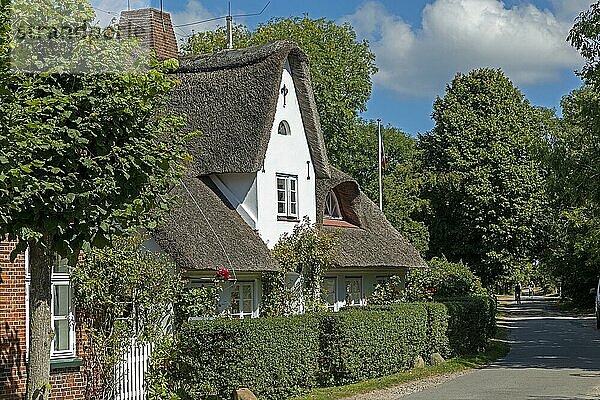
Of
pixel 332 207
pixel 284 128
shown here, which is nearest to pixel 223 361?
pixel 284 128

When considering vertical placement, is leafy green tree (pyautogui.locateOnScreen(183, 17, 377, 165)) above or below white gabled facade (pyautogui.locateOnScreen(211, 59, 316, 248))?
above

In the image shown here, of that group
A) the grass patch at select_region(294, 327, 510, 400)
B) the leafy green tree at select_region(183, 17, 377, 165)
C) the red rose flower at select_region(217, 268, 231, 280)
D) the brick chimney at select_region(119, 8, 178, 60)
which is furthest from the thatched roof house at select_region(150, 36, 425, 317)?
the leafy green tree at select_region(183, 17, 377, 165)

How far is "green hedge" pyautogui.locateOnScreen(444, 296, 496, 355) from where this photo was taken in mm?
28578

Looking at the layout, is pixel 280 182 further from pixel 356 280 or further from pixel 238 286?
pixel 356 280

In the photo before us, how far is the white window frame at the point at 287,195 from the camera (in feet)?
91.2

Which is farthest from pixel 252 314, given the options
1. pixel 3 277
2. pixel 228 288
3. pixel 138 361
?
pixel 3 277

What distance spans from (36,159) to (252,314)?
576 inches

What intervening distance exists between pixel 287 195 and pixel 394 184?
30.9 meters

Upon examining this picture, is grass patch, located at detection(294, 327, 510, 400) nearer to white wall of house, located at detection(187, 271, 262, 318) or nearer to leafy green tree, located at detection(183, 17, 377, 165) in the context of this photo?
white wall of house, located at detection(187, 271, 262, 318)

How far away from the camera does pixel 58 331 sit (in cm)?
1633

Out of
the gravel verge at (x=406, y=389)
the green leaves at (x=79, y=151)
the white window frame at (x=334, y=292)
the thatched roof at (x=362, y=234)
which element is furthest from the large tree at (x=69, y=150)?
the white window frame at (x=334, y=292)

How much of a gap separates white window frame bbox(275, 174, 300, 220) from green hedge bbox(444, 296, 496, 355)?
5.48m

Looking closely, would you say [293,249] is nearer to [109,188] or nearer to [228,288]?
[228,288]

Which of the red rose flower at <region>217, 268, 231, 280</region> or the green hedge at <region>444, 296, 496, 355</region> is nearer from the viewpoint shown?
the red rose flower at <region>217, 268, 231, 280</region>
